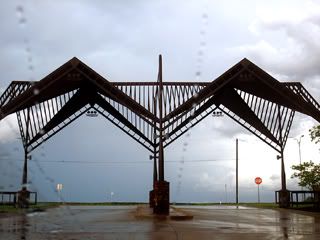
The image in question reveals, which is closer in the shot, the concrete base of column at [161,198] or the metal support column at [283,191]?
the concrete base of column at [161,198]

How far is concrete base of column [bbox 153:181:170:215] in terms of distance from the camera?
26328 mm

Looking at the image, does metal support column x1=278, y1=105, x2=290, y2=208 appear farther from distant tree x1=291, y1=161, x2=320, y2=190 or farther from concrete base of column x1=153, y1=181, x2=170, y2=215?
concrete base of column x1=153, y1=181, x2=170, y2=215

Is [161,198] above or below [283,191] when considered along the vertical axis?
below

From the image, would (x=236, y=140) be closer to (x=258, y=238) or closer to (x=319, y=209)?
(x=319, y=209)

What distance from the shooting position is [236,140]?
6047 cm

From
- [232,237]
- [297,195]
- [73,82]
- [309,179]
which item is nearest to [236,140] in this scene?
[297,195]

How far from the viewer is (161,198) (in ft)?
87.1

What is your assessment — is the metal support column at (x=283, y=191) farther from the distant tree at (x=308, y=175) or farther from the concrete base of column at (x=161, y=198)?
the concrete base of column at (x=161, y=198)

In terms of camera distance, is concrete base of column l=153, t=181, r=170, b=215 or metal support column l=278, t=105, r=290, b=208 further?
metal support column l=278, t=105, r=290, b=208

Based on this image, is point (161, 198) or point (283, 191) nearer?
point (161, 198)

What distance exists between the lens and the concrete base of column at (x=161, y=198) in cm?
2633

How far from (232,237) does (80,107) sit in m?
26.9

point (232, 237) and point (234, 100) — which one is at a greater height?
point (234, 100)

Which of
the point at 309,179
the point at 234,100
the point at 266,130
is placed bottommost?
the point at 309,179
